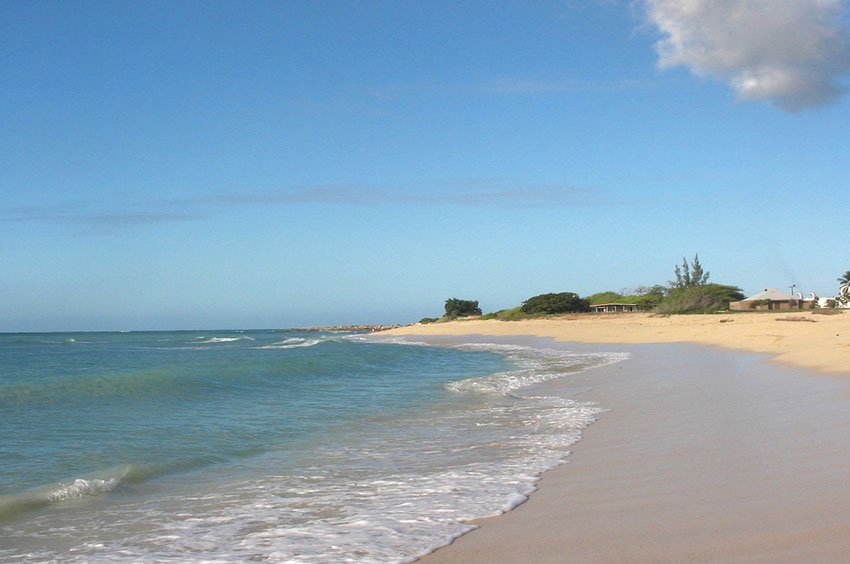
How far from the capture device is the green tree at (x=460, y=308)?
113444 mm

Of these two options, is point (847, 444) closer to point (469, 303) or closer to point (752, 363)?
point (752, 363)

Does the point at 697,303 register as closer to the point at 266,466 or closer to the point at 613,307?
the point at 613,307

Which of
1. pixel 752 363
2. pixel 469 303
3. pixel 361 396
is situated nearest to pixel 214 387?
pixel 361 396

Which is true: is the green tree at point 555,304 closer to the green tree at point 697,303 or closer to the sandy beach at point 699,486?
the green tree at point 697,303

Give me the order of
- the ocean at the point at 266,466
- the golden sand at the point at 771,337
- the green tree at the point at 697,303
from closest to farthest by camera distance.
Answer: the ocean at the point at 266,466 < the golden sand at the point at 771,337 < the green tree at the point at 697,303

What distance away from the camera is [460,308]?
114250mm

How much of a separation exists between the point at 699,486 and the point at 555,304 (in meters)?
77.6

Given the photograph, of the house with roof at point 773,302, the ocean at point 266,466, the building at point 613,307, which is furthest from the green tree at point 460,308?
the ocean at point 266,466

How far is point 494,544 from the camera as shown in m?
4.64

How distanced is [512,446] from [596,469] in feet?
6.81

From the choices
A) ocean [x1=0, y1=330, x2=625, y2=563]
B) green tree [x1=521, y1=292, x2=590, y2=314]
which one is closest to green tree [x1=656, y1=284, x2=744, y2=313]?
green tree [x1=521, y1=292, x2=590, y2=314]

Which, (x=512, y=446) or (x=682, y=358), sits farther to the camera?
(x=682, y=358)

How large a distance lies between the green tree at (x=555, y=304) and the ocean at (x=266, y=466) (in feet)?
213

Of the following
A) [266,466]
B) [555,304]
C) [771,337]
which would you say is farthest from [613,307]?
[266,466]
